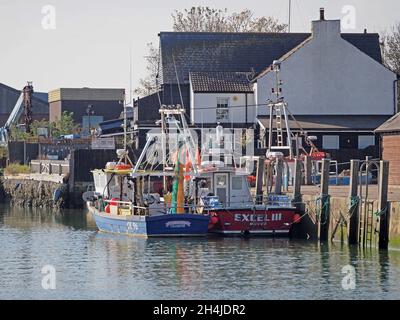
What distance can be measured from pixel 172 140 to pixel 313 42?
22.0 meters

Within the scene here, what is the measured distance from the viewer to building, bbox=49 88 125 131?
113 metres

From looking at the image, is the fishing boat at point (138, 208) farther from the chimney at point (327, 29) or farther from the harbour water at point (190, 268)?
the chimney at point (327, 29)

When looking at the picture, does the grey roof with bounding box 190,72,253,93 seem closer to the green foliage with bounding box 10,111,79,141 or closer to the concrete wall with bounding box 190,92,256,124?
the concrete wall with bounding box 190,92,256,124

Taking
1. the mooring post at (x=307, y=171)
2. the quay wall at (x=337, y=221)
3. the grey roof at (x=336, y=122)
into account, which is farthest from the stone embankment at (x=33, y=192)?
the quay wall at (x=337, y=221)

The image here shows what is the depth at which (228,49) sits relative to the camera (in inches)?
2923

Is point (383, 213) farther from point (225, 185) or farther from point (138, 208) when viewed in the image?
point (138, 208)

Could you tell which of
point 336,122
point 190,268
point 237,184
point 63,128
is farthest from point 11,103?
point 190,268

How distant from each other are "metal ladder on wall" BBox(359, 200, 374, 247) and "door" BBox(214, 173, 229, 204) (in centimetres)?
781

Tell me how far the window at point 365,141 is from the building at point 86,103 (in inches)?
1850

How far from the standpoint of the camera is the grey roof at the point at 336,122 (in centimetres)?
6812

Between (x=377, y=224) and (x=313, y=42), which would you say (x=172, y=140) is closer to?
(x=377, y=224)

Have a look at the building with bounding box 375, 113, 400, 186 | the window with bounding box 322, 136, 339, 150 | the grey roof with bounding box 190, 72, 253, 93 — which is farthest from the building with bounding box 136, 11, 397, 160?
the building with bounding box 375, 113, 400, 186

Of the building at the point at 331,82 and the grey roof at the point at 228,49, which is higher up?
the grey roof at the point at 228,49

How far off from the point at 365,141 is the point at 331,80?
15.0 feet
